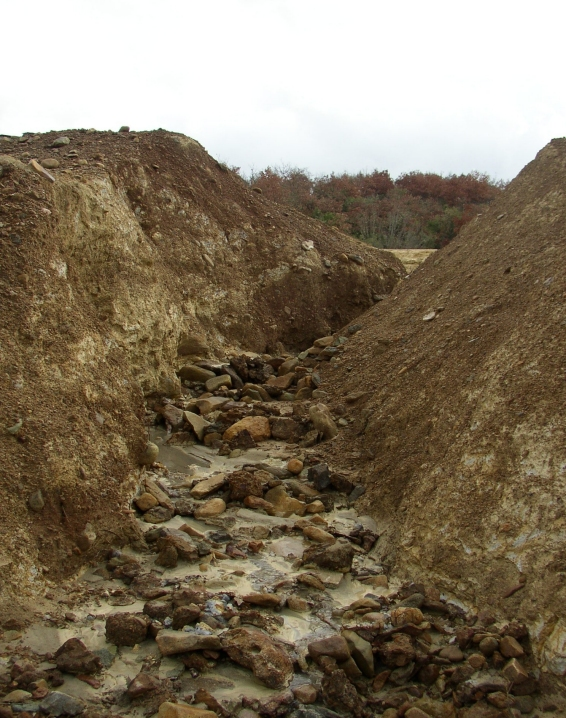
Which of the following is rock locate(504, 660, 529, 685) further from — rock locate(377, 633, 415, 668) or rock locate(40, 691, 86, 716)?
rock locate(40, 691, 86, 716)

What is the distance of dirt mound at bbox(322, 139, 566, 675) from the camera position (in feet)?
10.6

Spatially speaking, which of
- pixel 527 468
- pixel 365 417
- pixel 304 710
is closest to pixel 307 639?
pixel 304 710

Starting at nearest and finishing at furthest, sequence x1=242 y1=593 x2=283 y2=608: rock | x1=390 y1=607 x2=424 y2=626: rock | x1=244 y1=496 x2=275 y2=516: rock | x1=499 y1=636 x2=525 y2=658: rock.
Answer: x1=499 y1=636 x2=525 y2=658: rock < x1=390 y1=607 x2=424 y2=626: rock < x1=242 y1=593 x2=283 y2=608: rock < x1=244 y1=496 x2=275 y2=516: rock

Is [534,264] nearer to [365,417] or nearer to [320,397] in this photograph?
[365,417]

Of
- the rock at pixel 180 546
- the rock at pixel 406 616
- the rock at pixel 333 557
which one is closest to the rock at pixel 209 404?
the rock at pixel 180 546

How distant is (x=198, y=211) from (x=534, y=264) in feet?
17.4

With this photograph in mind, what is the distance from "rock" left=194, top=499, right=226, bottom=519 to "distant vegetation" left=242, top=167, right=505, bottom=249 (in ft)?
44.3

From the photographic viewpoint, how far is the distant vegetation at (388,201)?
18.3 metres

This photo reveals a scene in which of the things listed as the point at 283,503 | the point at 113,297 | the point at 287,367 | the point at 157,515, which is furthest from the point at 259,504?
the point at 287,367

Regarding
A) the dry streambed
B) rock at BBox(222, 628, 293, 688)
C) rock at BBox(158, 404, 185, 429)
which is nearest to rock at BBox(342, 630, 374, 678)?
the dry streambed

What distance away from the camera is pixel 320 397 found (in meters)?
6.96

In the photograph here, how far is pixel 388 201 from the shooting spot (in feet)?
65.9

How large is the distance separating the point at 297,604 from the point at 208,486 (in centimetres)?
167

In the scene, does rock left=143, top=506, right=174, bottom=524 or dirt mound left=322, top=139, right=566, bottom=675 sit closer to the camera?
dirt mound left=322, top=139, right=566, bottom=675
